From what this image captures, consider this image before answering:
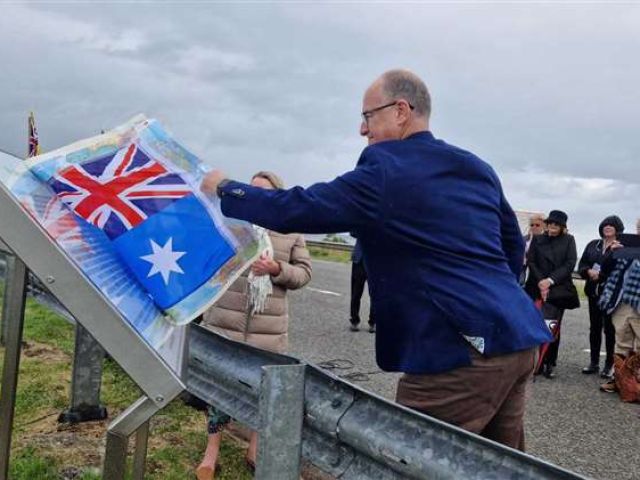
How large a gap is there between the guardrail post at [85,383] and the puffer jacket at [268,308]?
0.74 m

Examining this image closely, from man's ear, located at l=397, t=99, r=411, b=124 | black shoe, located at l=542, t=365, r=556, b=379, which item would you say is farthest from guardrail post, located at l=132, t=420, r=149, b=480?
black shoe, located at l=542, t=365, r=556, b=379

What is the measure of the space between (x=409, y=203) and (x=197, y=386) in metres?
1.51

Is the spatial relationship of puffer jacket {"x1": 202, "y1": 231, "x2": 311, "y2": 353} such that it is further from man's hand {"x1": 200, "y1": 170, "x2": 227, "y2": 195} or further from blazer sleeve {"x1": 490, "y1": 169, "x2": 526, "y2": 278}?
man's hand {"x1": 200, "y1": 170, "x2": 227, "y2": 195}

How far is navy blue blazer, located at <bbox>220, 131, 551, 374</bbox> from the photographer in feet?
7.69

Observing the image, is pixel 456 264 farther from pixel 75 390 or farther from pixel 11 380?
pixel 75 390

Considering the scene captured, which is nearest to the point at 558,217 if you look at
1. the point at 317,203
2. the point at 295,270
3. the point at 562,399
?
the point at 562,399

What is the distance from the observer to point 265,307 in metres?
4.46

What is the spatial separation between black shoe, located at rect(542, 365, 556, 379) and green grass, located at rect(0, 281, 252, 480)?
4.52 m

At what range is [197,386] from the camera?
129 inches

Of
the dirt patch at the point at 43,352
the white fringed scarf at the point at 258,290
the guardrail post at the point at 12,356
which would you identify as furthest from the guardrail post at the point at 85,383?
the dirt patch at the point at 43,352

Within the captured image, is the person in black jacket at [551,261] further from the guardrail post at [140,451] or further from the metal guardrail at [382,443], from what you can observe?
the guardrail post at [140,451]

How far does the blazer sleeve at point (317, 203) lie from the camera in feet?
7.65

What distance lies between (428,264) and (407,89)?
678 mm

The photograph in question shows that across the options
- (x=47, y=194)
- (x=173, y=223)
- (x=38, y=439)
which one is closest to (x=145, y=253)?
(x=173, y=223)
